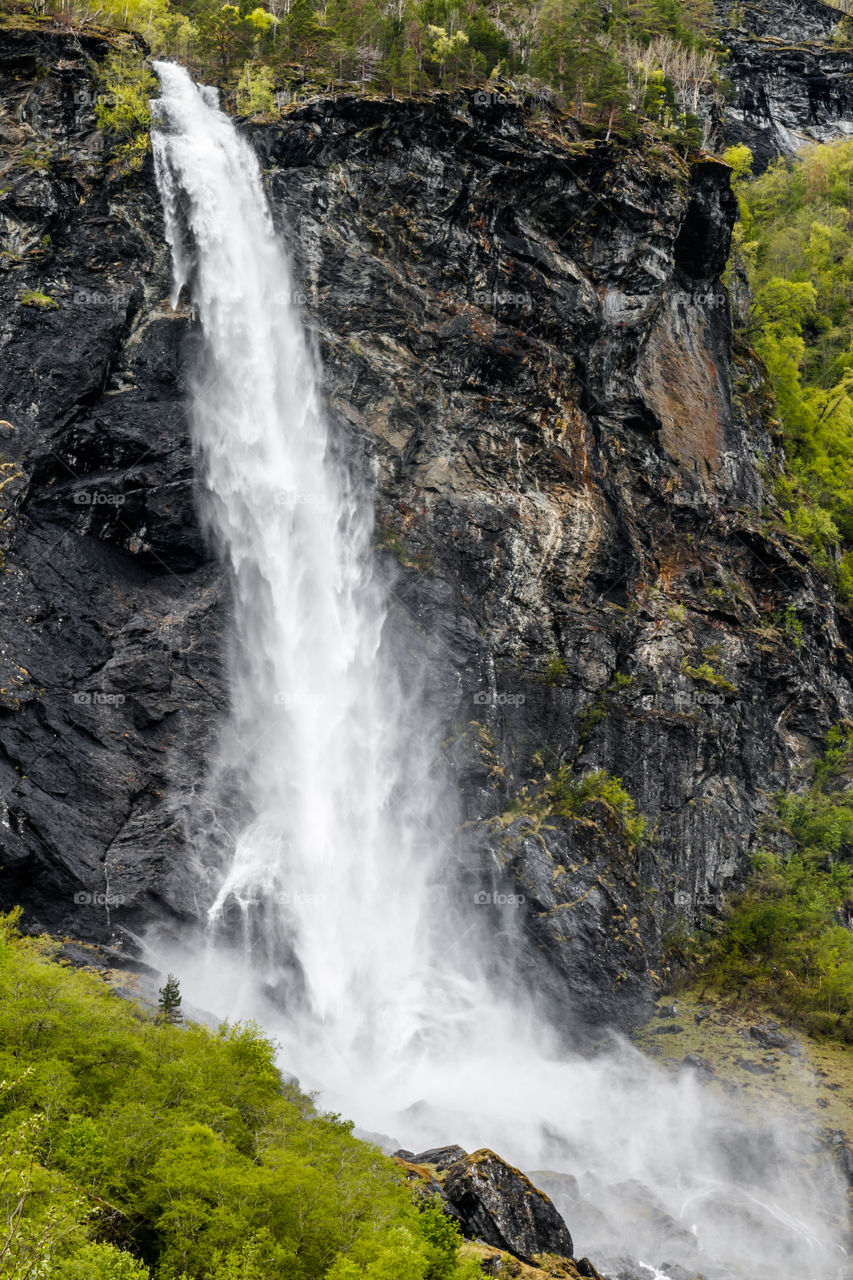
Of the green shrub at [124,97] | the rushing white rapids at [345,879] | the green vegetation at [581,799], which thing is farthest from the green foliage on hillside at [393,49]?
the green vegetation at [581,799]

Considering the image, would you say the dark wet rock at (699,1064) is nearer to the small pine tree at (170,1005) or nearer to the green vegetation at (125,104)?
the small pine tree at (170,1005)

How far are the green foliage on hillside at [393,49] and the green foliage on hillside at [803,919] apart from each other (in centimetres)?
2801

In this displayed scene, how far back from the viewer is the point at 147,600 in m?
29.8

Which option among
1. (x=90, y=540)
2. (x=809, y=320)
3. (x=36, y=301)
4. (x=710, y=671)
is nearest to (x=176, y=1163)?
(x=90, y=540)

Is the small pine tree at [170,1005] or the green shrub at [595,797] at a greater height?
the green shrub at [595,797]

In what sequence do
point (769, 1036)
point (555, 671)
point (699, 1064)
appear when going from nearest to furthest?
1. point (699, 1064)
2. point (769, 1036)
3. point (555, 671)

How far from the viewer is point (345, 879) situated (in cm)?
2877

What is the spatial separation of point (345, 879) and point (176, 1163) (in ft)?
53.9

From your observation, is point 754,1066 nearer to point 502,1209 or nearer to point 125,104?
point 502,1209

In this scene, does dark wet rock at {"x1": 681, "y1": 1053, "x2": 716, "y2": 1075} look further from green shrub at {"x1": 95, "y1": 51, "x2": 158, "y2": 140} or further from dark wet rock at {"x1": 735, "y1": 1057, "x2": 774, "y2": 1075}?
green shrub at {"x1": 95, "y1": 51, "x2": 158, "y2": 140}

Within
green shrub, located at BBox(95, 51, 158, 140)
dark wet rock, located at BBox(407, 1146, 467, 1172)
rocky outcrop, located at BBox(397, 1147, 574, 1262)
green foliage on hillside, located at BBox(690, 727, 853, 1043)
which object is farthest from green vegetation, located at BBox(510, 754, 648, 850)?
green shrub, located at BBox(95, 51, 158, 140)

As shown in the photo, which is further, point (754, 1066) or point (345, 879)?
point (345, 879)

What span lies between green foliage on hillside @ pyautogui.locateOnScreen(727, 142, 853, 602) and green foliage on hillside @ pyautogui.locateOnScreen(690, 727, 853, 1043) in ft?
38.4

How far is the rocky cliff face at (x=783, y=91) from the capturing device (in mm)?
70688
